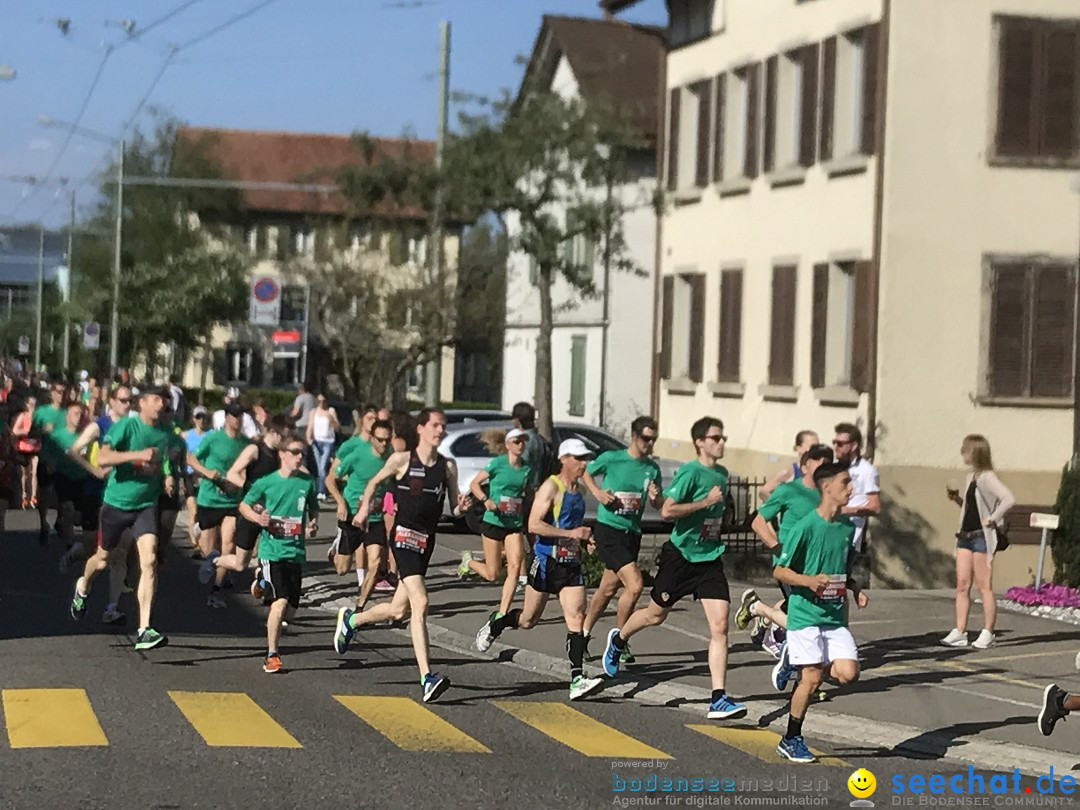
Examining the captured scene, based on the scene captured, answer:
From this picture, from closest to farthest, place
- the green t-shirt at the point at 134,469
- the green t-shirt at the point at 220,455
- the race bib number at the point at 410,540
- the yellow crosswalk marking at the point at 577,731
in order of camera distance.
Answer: the yellow crosswalk marking at the point at 577,731
the race bib number at the point at 410,540
the green t-shirt at the point at 134,469
the green t-shirt at the point at 220,455

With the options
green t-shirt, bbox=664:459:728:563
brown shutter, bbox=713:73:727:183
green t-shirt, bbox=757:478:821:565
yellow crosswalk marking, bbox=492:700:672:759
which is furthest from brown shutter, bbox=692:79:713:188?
yellow crosswalk marking, bbox=492:700:672:759

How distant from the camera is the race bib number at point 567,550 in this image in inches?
565

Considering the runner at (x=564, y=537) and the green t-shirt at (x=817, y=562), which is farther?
the runner at (x=564, y=537)

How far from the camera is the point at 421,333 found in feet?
154

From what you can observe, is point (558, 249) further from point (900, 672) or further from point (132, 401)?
point (900, 672)

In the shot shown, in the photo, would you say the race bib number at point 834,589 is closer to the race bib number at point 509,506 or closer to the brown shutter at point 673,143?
the race bib number at point 509,506

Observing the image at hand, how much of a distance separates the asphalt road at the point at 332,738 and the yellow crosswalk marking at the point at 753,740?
1.0 inches

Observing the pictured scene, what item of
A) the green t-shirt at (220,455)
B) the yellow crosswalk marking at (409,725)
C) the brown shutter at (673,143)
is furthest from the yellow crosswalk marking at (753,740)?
the brown shutter at (673,143)

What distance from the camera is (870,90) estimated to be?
80.2ft

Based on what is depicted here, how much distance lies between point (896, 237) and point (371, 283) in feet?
93.3

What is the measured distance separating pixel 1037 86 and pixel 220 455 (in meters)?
11.1

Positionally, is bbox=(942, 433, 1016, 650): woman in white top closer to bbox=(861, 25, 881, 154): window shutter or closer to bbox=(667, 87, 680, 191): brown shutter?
bbox=(861, 25, 881, 154): window shutter

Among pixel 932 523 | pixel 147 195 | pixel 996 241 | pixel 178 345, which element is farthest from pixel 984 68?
pixel 147 195

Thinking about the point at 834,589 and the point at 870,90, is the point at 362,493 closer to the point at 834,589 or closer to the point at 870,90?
the point at 834,589
